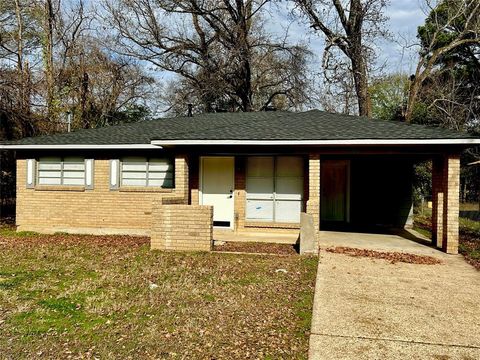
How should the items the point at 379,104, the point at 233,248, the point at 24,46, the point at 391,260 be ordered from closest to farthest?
1. the point at 391,260
2. the point at 233,248
3. the point at 24,46
4. the point at 379,104

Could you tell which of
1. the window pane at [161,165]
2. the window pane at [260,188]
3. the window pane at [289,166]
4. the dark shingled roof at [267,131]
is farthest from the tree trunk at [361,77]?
the window pane at [161,165]

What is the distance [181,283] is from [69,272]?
2.21m

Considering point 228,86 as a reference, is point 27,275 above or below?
below

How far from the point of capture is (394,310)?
16.4 ft

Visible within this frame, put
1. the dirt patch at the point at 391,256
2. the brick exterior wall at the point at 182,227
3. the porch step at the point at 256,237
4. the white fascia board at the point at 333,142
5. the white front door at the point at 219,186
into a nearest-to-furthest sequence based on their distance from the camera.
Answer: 1. the dirt patch at the point at 391,256
2. the white fascia board at the point at 333,142
3. the brick exterior wall at the point at 182,227
4. the porch step at the point at 256,237
5. the white front door at the point at 219,186

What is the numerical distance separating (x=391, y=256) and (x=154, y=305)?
5.46 meters

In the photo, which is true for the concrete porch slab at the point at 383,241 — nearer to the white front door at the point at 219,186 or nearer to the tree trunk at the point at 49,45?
the white front door at the point at 219,186

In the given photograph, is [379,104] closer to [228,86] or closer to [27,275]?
[228,86]

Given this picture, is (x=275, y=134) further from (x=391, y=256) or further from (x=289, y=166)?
(x=391, y=256)

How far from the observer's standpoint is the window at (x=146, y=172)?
10953 millimetres

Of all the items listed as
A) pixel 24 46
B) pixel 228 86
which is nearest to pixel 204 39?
pixel 228 86

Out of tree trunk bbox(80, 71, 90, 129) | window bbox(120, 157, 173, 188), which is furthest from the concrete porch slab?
tree trunk bbox(80, 71, 90, 129)

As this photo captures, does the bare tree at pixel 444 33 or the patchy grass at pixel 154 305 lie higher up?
the bare tree at pixel 444 33

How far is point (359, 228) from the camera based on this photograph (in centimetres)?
1215
